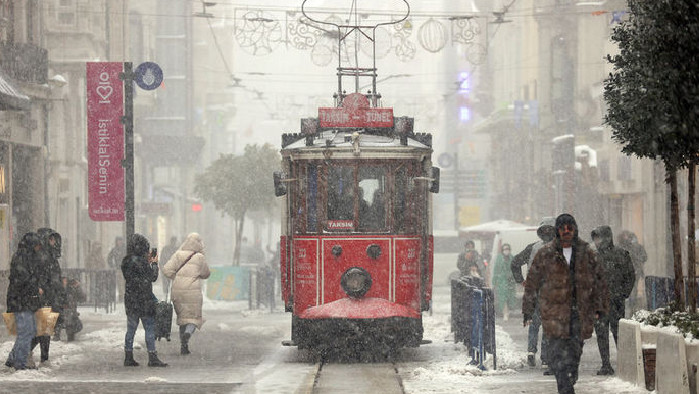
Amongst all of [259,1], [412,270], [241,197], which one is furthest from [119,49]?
[259,1]

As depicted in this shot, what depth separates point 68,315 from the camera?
1966 cm

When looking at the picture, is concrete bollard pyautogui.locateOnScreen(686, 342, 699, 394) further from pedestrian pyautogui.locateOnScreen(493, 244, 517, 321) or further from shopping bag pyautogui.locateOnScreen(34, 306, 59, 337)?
pedestrian pyautogui.locateOnScreen(493, 244, 517, 321)

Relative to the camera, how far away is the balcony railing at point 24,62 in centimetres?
2605

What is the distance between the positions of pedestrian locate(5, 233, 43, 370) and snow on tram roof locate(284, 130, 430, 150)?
3977mm

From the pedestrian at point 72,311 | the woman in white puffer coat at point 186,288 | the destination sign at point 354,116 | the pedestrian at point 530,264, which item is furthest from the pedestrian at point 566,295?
the pedestrian at point 72,311

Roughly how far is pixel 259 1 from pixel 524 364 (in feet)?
306

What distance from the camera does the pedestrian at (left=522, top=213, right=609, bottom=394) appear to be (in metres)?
10.9

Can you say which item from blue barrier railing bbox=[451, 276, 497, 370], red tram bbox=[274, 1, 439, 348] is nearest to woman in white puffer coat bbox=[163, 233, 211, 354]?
red tram bbox=[274, 1, 439, 348]

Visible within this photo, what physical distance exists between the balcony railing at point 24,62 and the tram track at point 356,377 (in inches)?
472

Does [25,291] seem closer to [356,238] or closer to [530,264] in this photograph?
[356,238]

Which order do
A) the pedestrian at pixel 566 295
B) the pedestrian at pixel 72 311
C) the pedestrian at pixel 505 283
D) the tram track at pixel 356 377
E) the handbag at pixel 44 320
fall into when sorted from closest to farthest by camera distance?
1. the pedestrian at pixel 566 295
2. the tram track at pixel 356 377
3. the handbag at pixel 44 320
4. the pedestrian at pixel 72 311
5. the pedestrian at pixel 505 283

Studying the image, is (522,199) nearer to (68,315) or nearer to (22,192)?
(22,192)

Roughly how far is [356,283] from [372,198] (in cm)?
116

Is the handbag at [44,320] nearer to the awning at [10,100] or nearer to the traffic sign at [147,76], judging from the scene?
the traffic sign at [147,76]
